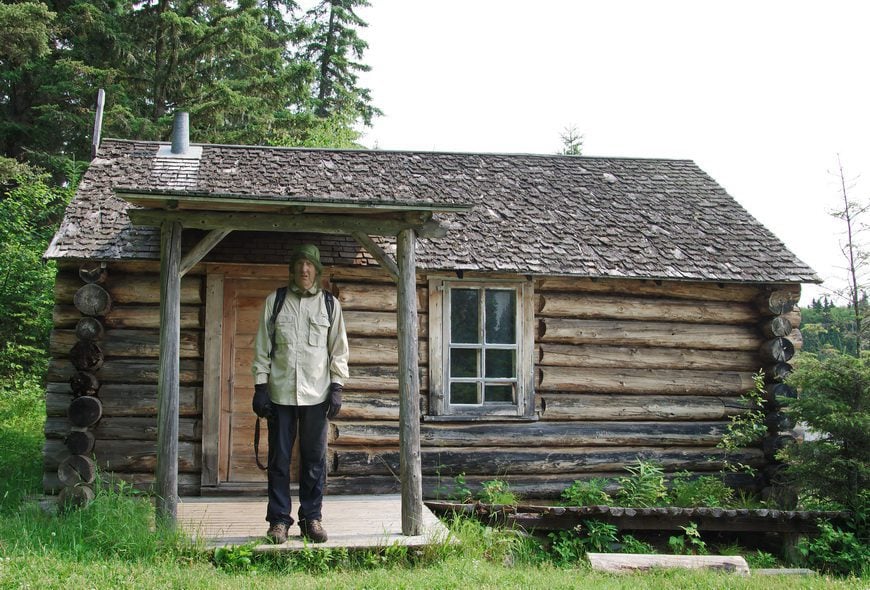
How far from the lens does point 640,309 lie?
9.82m

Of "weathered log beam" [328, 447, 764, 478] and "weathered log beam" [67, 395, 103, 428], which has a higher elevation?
"weathered log beam" [67, 395, 103, 428]

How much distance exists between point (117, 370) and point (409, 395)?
12.3ft

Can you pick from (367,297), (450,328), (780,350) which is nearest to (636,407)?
(780,350)

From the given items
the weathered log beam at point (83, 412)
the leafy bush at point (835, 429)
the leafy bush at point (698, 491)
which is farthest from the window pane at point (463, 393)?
the weathered log beam at point (83, 412)

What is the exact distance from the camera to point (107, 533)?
6.06 m

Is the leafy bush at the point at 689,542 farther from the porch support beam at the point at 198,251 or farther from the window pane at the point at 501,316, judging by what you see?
the porch support beam at the point at 198,251

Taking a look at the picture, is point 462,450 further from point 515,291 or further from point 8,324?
point 8,324

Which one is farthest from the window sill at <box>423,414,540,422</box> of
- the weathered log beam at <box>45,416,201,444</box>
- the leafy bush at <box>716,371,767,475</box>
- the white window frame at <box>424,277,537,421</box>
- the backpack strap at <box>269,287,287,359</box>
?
→ the backpack strap at <box>269,287,287,359</box>

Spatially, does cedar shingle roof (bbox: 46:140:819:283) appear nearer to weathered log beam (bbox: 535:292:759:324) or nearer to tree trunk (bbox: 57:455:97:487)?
weathered log beam (bbox: 535:292:759:324)

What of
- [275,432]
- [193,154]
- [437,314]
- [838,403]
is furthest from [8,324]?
[838,403]

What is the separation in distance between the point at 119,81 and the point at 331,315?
17.3 m

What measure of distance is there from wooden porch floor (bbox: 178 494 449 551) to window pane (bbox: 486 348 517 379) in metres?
1.95

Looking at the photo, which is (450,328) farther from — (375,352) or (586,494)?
(586,494)

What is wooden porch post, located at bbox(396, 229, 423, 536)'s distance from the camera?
6.54 metres
